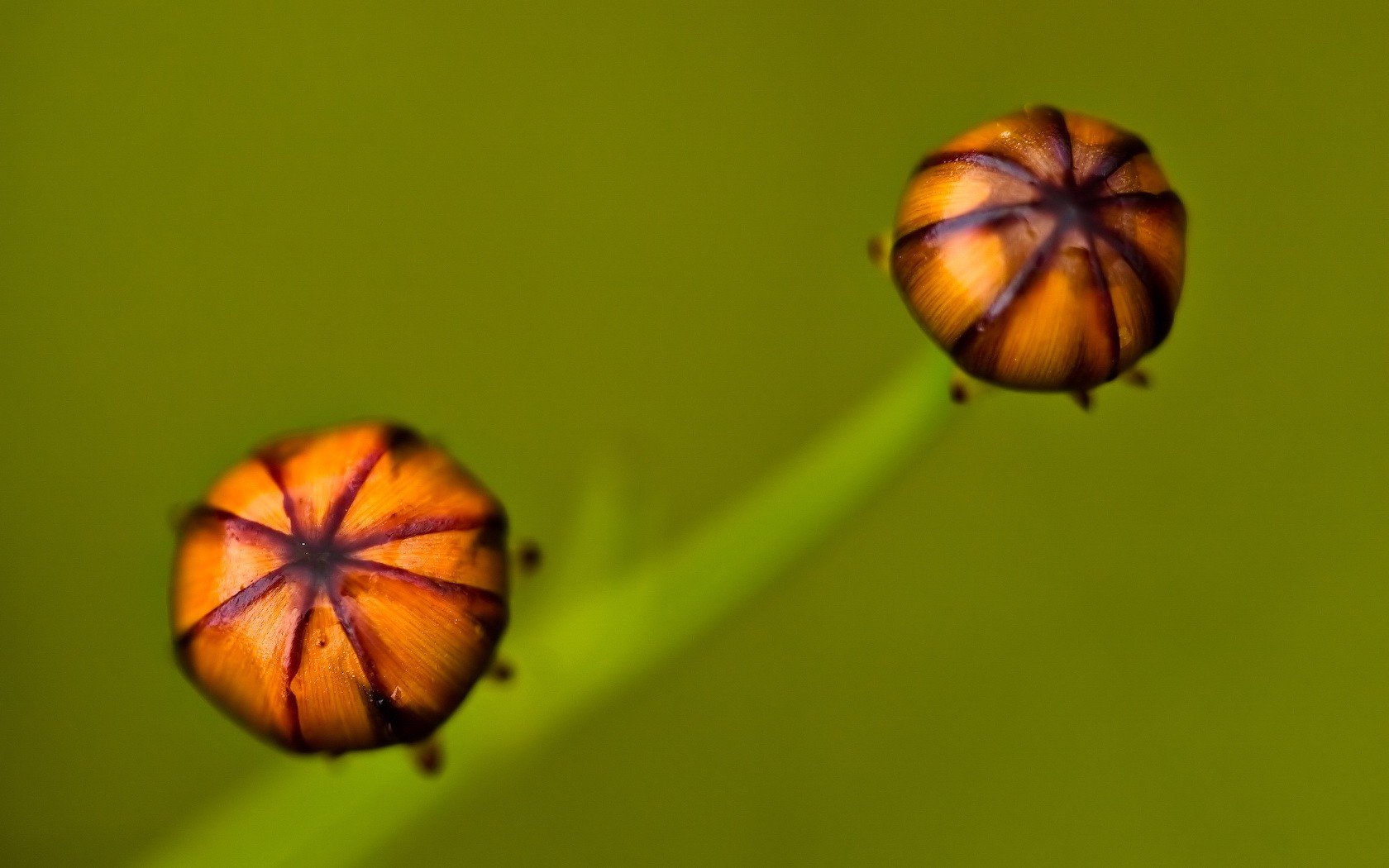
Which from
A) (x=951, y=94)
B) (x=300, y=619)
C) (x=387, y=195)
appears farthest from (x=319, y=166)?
(x=300, y=619)

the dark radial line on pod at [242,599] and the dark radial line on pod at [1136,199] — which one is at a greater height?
the dark radial line on pod at [242,599]

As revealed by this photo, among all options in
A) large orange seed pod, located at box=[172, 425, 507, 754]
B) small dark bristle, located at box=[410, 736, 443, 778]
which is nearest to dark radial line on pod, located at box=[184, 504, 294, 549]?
large orange seed pod, located at box=[172, 425, 507, 754]

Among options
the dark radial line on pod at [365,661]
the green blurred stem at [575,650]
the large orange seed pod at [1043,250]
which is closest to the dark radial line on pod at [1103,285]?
the large orange seed pod at [1043,250]

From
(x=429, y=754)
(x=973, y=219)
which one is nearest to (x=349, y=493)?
(x=429, y=754)

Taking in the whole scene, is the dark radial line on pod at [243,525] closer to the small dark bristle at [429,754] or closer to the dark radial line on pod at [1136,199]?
the small dark bristle at [429,754]

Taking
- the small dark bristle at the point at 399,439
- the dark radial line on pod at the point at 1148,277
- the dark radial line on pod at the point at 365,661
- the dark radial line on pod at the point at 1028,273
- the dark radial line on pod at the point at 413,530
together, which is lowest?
the dark radial line on pod at the point at 1148,277

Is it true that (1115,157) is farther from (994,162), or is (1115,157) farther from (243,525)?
(243,525)
